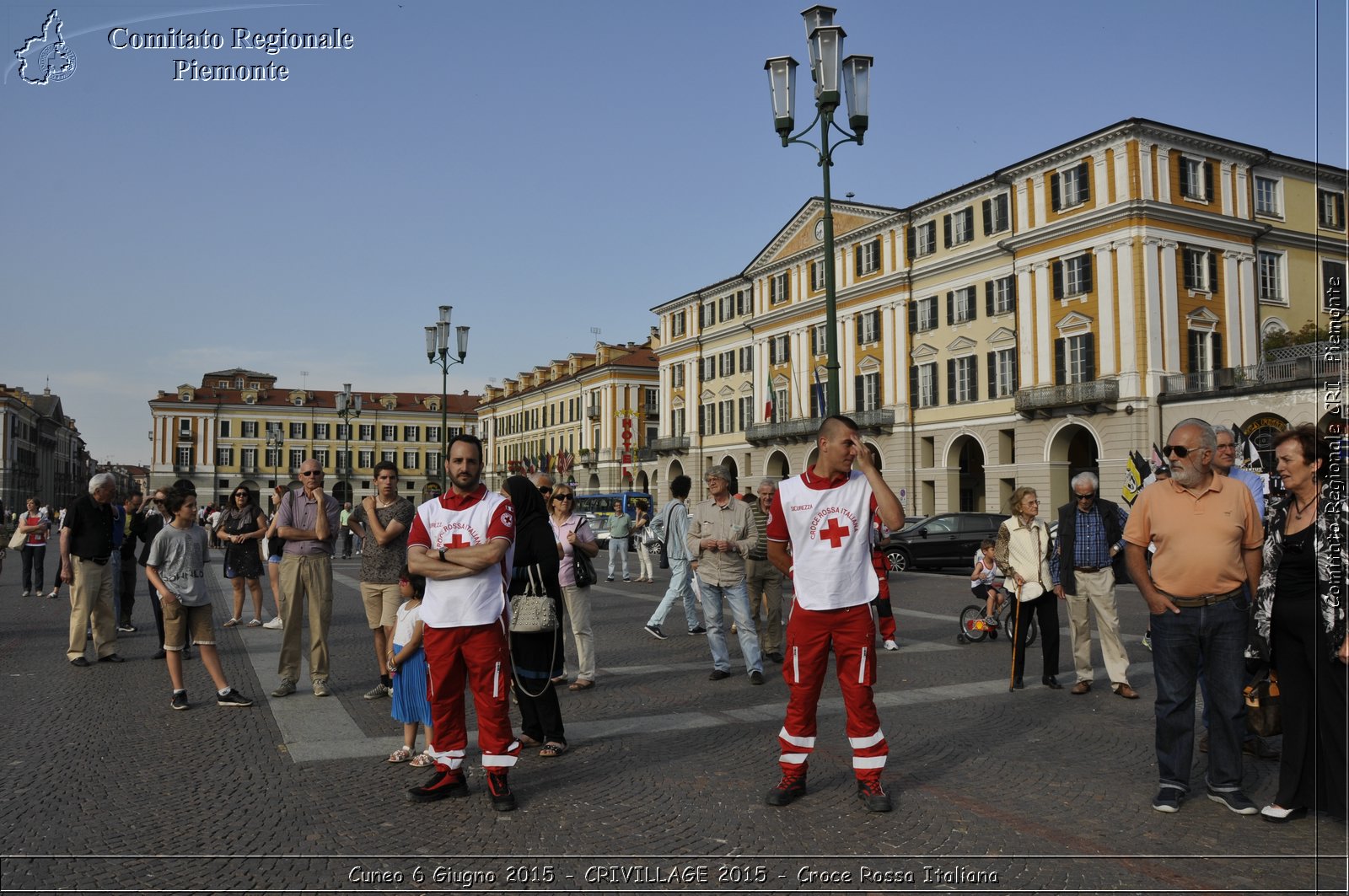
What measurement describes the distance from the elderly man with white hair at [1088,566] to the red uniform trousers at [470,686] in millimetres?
5171

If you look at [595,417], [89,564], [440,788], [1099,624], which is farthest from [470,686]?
[595,417]

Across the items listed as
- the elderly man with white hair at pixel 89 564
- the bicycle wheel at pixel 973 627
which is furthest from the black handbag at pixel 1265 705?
the elderly man with white hair at pixel 89 564

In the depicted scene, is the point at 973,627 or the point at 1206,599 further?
the point at 973,627

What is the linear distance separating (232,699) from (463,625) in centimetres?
357

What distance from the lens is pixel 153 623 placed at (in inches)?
539

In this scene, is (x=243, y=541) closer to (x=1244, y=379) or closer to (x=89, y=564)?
(x=89, y=564)

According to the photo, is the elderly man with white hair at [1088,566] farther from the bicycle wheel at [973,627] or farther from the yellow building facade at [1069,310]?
the yellow building facade at [1069,310]

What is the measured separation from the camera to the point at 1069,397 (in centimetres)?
4056

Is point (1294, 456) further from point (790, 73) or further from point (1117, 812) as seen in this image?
point (790, 73)

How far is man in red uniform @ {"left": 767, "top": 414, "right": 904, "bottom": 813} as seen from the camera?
5.03 metres

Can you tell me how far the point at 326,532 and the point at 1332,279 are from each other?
22.7 ft

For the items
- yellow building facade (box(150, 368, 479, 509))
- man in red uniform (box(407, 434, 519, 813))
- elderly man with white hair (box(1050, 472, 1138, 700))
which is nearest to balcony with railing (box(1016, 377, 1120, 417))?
elderly man with white hair (box(1050, 472, 1138, 700))

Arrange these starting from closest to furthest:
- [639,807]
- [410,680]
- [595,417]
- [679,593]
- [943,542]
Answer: [639,807] < [410,680] < [679,593] < [943,542] < [595,417]

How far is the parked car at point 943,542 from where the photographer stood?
24141mm
